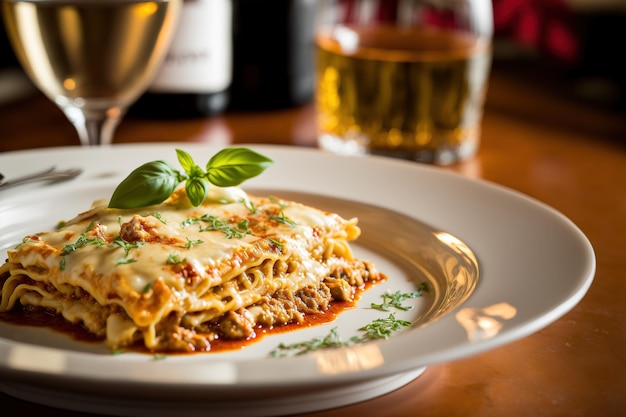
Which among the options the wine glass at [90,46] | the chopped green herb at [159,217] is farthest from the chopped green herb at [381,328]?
the wine glass at [90,46]

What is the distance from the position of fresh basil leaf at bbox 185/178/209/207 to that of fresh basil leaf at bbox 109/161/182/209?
0.10 ft

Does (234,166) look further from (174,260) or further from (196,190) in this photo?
(174,260)

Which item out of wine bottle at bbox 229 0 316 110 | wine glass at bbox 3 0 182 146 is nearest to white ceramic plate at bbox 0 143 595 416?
wine glass at bbox 3 0 182 146

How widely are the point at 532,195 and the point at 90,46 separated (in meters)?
1.40

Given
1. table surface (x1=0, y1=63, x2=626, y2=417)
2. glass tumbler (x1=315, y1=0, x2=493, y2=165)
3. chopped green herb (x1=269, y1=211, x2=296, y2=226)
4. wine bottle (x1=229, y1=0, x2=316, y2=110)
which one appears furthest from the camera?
wine bottle (x1=229, y1=0, x2=316, y2=110)

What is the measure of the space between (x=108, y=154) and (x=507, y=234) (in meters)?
1.07

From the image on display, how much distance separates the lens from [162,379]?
45.6 inches

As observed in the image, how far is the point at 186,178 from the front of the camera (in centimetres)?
187

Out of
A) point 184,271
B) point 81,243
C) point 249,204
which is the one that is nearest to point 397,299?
point 249,204

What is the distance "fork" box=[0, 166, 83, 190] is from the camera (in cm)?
212

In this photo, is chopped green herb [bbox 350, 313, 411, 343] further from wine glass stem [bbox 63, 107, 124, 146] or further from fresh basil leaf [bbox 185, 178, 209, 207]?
wine glass stem [bbox 63, 107, 124, 146]

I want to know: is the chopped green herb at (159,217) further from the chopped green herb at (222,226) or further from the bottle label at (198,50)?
the bottle label at (198,50)

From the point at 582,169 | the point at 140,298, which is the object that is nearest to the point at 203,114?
the point at 582,169

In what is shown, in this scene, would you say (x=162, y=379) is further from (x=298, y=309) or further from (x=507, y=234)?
(x=507, y=234)
